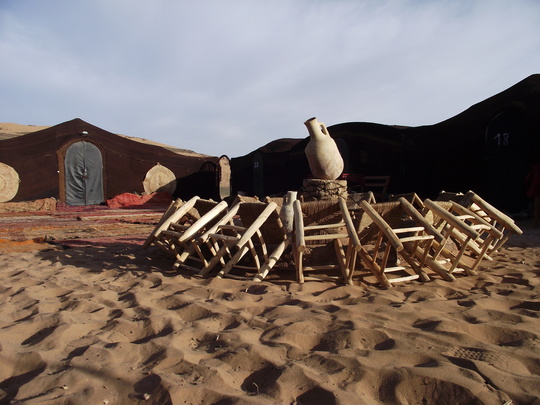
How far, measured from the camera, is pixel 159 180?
1642 centimetres

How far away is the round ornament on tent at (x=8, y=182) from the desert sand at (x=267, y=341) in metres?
12.7

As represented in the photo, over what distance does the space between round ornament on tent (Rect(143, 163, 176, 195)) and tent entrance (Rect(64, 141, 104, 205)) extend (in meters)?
1.92

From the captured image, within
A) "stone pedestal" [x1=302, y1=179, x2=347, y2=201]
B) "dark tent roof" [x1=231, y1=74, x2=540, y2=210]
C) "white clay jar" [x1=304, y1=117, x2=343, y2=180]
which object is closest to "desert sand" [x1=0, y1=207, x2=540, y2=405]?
"stone pedestal" [x1=302, y1=179, x2=347, y2=201]

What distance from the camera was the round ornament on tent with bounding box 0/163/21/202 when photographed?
533 inches

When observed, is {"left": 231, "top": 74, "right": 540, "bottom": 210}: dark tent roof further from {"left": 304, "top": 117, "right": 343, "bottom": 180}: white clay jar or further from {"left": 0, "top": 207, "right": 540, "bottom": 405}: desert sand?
{"left": 0, "top": 207, "right": 540, "bottom": 405}: desert sand

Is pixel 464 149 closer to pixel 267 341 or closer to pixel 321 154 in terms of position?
pixel 321 154

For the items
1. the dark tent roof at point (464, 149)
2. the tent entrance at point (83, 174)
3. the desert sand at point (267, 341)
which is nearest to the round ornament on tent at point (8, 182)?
the tent entrance at point (83, 174)

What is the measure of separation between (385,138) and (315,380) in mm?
10294

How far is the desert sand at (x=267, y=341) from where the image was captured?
1477 mm

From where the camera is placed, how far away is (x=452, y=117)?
9.47 metres

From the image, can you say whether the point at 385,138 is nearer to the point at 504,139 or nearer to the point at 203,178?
the point at 504,139

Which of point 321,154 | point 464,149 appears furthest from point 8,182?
point 464,149

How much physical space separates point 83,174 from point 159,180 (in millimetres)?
3095

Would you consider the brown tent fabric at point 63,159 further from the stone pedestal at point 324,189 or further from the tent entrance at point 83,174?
the stone pedestal at point 324,189
